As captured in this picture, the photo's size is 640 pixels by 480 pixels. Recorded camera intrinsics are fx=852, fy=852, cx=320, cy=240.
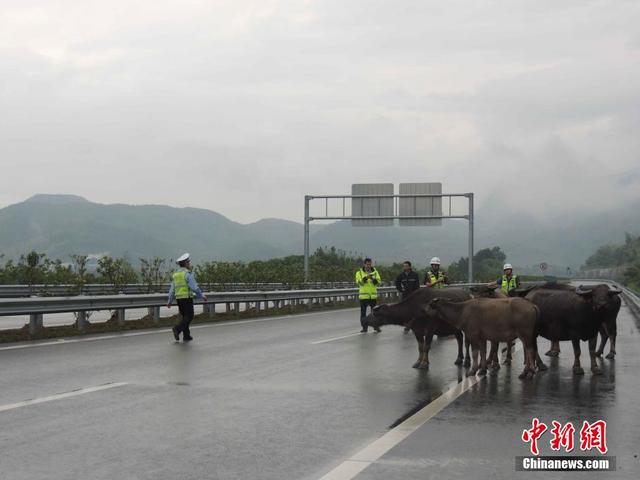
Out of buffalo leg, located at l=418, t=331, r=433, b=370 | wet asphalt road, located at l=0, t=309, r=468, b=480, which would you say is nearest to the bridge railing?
wet asphalt road, located at l=0, t=309, r=468, b=480

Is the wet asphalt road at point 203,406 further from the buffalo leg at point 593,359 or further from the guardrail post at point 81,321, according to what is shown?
the guardrail post at point 81,321

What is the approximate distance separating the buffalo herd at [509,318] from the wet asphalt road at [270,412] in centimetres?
37

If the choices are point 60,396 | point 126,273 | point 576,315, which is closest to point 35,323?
point 60,396

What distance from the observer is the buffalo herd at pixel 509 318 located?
11.5 m

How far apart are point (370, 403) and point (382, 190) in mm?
47605

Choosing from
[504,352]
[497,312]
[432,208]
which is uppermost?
[432,208]

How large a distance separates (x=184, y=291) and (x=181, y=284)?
18 cm

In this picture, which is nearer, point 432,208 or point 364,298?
point 364,298

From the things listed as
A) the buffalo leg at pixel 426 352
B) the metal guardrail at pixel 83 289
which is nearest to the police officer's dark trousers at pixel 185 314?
Result: the buffalo leg at pixel 426 352

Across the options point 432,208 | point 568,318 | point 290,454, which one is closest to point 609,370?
point 568,318

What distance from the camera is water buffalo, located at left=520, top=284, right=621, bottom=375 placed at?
39.4 ft

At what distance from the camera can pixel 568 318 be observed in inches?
480

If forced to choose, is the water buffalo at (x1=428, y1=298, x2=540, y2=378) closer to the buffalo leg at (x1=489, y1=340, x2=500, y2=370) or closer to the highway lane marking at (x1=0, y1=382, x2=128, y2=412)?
the buffalo leg at (x1=489, y1=340, x2=500, y2=370)

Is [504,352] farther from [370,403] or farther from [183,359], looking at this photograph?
[370,403]
